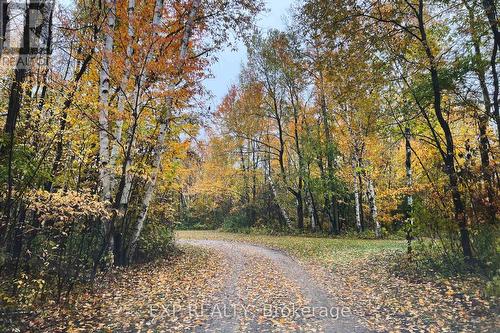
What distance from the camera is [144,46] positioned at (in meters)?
8.63

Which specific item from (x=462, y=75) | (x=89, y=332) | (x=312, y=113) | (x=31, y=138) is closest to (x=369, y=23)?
(x=462, y=75)

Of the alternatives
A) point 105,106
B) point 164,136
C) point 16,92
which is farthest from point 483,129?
point 16,92

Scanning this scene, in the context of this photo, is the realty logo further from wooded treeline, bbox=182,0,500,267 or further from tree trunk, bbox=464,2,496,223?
tree trunk, bbox=464,2,496,223

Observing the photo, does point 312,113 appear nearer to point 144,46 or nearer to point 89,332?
point 144,46

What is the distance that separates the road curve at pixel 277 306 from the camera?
17.6 ft

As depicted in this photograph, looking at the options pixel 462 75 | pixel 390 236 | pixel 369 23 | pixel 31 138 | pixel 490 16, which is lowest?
pixel 390 236

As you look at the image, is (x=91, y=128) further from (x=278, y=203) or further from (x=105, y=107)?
(x=278, y=203)

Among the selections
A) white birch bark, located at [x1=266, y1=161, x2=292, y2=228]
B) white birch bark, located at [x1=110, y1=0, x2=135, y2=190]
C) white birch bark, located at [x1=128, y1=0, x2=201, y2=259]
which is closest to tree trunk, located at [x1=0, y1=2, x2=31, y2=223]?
white birch bark, located at [x1=110, y1=0, x2=135, y2=190]

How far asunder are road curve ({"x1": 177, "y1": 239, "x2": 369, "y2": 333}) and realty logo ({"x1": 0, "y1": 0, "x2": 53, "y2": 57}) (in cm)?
578

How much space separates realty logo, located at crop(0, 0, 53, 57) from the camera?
19.1ft

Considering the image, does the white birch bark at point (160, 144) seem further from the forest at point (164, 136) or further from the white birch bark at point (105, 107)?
the white birch bark at point (105, 107)

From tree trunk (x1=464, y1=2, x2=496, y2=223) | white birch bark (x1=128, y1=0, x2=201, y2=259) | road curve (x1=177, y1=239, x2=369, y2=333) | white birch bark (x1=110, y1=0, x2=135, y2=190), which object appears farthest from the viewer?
white birch bark (x1=128, y1=0, x2=201, y2=259)

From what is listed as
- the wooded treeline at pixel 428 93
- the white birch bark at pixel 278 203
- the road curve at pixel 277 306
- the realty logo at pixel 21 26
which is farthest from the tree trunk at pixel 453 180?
the white birch bark at pixel 278 203

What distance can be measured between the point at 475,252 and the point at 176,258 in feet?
30.0
